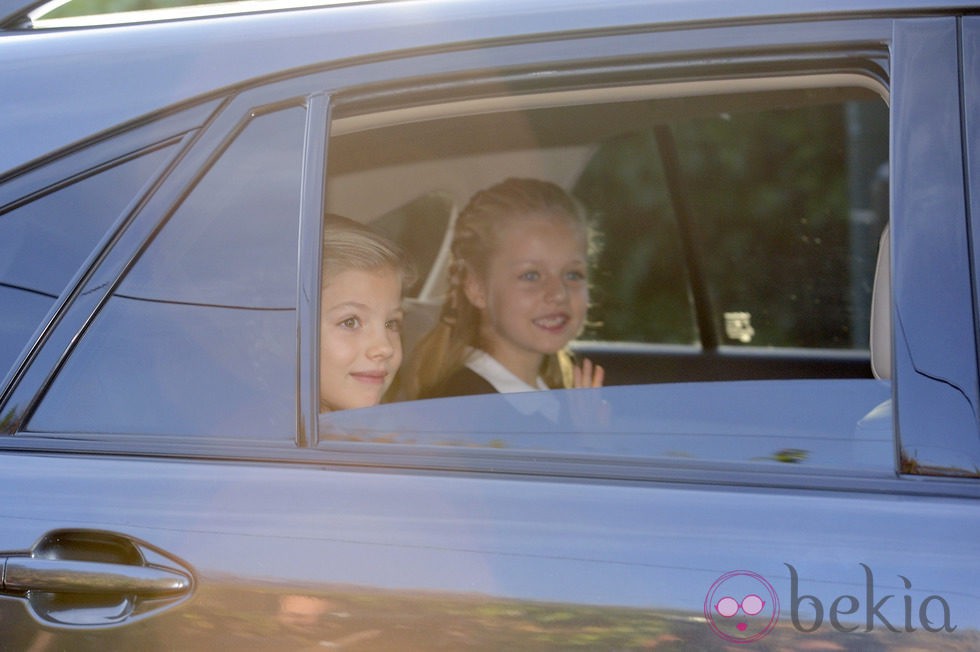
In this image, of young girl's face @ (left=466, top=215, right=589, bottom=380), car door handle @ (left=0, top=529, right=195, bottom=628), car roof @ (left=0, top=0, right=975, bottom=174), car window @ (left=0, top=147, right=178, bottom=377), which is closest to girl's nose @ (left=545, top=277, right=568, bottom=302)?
young girl's face @ (left=466, top=215, right=589, bottom=380)

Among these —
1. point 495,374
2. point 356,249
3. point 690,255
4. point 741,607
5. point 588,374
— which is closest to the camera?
point 741,607

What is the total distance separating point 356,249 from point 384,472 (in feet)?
2.76

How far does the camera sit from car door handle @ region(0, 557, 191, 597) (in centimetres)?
146

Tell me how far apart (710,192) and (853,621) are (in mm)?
6602

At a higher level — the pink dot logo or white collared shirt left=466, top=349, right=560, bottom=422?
white collared shirt left=466, top=349, right=560, bottom=422

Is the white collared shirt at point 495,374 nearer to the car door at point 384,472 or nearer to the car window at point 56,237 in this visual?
the car door at point 384,472

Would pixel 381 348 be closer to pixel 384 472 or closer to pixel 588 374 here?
pixel 384 472

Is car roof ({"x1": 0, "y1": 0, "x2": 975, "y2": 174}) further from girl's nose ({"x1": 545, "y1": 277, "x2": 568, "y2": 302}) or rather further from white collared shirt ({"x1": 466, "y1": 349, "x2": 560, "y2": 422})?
girl's nose ({"x1": 545, "y1": 277, "x2": 568, "y2": 302})

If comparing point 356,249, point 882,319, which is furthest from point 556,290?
point 882,319

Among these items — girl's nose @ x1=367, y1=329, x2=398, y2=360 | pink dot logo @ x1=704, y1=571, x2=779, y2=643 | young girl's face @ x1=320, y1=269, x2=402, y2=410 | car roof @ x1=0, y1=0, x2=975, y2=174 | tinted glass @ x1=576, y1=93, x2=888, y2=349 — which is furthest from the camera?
tinted glass @ x1=576, y1=93, x2=888, y2=349

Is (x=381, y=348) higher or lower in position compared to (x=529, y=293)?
lower

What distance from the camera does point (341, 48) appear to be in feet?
5.34

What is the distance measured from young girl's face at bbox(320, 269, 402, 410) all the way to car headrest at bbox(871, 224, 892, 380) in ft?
2.37

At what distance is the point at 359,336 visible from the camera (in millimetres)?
2182
